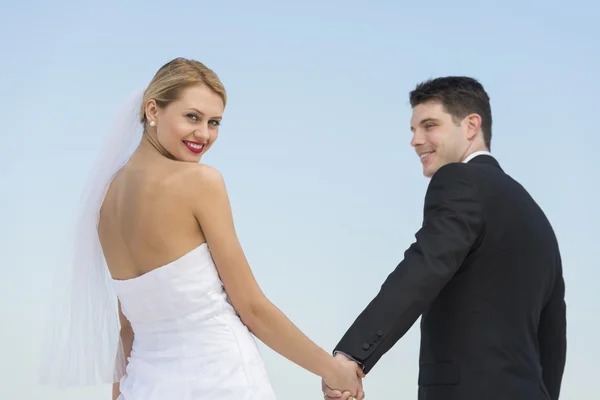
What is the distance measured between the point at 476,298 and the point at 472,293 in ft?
0.11

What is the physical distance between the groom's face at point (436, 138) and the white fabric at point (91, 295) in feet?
5.13

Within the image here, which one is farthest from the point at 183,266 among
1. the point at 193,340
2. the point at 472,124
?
the point at 472,124

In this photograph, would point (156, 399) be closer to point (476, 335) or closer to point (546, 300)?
point (476, 335)

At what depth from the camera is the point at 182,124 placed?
162 inches

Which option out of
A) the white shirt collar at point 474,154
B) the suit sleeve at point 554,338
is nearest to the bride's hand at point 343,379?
the suit sleeve at point 554,338

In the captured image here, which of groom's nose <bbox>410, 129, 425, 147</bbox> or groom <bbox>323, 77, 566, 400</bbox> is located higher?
groom's nose <bbox>410, 129, 425, 147</bbox>

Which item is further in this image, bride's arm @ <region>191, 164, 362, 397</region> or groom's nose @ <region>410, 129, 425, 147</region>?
groom's nose @ <region>410, 129, 425, 147</region>

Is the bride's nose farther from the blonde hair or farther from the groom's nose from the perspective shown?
the groom's nose

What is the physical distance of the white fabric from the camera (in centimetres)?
442

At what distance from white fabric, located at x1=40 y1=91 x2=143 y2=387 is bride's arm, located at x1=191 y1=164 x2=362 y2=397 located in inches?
29.0

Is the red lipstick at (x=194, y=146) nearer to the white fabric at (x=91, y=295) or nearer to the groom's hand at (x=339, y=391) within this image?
the white fabric at (x=91, y=295)

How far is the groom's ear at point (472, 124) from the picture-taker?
475 cm

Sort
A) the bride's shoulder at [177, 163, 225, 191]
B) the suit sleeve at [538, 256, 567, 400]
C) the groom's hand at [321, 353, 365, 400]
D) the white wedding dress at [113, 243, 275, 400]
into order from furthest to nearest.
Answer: the suit sleeve at [538, 256, 567, 400], the groom's hand at [321, 353, 365, 400], the bride's shoulder at [177, 163, 225, 191], the white wedding dress at [113, 243, 275, 400]

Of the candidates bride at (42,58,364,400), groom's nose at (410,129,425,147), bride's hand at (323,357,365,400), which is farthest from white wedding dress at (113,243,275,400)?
groom's nose at (410,129,425,147)
